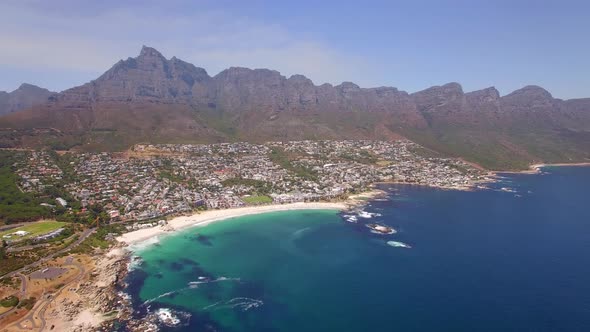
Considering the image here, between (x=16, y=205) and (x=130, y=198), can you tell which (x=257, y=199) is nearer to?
(x=130, y=198)

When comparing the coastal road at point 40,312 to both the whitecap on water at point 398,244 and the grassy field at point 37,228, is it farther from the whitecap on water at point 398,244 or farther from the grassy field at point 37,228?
the whitecap on water at point 398,244

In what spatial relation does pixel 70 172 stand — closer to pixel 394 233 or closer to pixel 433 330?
pixel 394 233

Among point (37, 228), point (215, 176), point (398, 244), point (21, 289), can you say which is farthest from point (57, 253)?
point (215, 176)

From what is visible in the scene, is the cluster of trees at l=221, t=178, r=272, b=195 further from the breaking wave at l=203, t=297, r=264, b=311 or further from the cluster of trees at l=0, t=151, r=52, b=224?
the breaking wave at l=203, t=297, r=264, b=311

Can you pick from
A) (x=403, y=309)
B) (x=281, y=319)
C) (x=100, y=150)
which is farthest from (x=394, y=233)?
(x=100, y=150)

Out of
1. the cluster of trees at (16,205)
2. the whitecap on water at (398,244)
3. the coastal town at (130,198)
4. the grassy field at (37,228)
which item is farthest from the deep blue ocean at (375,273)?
the cluster of trees at (16,205)

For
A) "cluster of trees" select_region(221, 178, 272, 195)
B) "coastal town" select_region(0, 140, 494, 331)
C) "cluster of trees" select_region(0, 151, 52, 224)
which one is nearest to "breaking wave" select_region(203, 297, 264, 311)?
"coastal town" select_region(0, 140, 494, 331)
